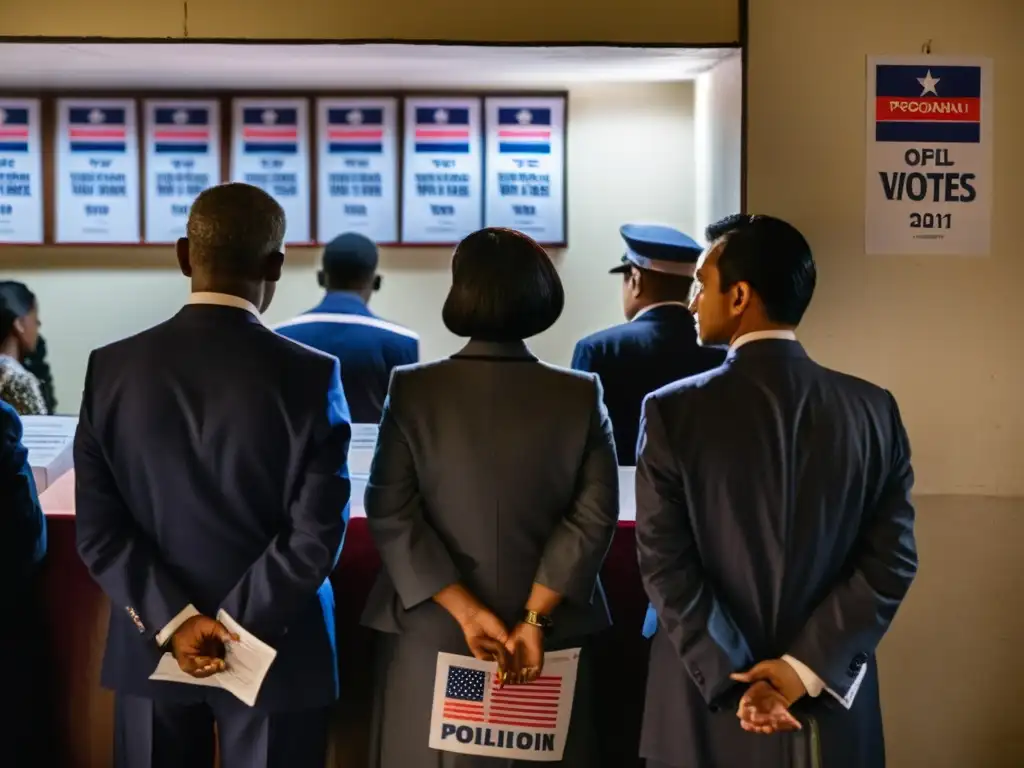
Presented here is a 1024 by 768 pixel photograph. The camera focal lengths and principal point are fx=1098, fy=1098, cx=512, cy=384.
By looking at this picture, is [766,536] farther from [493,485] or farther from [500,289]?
[500,289]

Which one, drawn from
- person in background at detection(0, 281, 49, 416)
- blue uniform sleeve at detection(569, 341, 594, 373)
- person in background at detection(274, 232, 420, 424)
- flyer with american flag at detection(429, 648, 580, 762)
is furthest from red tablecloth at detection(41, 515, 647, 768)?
person in background at detection(0, 281, 49, 416)

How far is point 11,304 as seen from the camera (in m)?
3.17

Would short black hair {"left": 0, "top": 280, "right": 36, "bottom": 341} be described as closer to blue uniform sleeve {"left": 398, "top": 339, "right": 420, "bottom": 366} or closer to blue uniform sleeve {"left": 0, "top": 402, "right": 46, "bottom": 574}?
blue uniform sleeve {"left": 398, "top": 339, "right": 420, "bottom": 366}

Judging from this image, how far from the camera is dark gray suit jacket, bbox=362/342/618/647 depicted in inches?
71.6

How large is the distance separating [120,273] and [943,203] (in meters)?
2.57

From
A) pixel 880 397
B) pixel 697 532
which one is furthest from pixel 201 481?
pixel 880 397

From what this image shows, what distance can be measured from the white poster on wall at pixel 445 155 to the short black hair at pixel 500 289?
1702 millimetres

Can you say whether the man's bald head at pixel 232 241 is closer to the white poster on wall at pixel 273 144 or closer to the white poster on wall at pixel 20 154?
the white poster on wall at pixel 273 144

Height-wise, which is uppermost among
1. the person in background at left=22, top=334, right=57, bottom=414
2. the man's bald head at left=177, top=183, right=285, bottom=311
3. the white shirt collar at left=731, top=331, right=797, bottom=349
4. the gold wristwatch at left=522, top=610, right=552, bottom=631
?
the man's bald head at left=177, top=183, right=285, bottom=311

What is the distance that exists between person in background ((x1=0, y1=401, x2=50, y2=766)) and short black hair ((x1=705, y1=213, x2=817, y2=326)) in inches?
50.0

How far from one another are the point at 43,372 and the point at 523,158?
174cm

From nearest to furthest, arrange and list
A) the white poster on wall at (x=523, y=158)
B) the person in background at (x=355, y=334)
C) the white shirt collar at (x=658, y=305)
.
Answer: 1. the white shirt collar at (x=658, y=305)
2. the person in background at (x=355, y=334)
3. the white poster on wall at (x=523, y=158)

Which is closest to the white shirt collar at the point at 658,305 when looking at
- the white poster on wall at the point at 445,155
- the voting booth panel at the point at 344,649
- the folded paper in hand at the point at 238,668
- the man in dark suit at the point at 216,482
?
the voting booth panel at the point at 344,649

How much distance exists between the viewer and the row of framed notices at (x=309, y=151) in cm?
352
